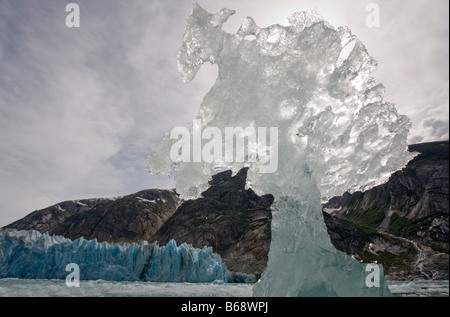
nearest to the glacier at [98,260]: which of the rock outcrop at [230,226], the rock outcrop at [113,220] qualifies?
the rock outcrop at [230,226]

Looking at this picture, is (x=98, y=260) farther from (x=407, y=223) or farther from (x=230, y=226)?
(x=407, y=223)

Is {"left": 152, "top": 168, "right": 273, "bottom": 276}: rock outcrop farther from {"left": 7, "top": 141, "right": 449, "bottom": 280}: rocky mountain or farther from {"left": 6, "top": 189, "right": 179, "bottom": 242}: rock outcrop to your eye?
{"left": 6, "top": 189, "right": 179, "bottom": 242}: rock outcrop

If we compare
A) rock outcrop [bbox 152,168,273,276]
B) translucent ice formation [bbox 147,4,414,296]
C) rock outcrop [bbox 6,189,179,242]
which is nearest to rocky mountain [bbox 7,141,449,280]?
rock outcrop [bbox 152,168,273,276]

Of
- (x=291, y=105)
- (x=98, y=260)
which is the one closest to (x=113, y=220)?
(x=98, y=260)

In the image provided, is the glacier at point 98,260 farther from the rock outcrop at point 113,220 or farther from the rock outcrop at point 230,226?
the rock outcrop at point 113,220
